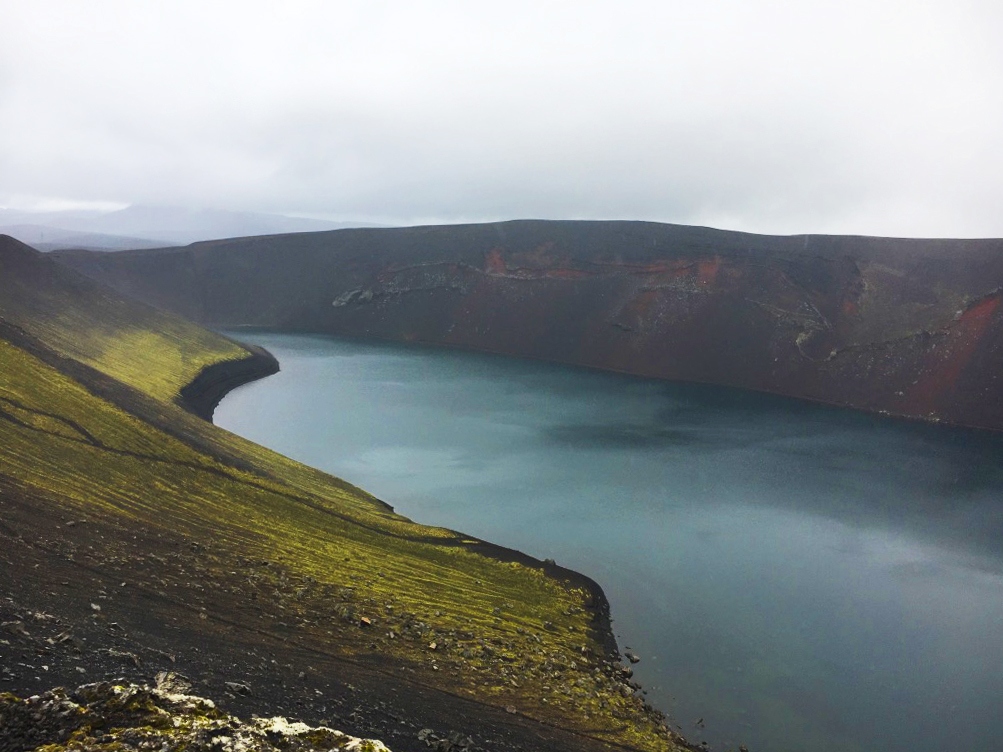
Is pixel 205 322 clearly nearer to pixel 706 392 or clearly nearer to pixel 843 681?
pixel 706 392

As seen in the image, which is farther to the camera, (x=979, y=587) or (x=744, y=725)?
(x=979, y=587)

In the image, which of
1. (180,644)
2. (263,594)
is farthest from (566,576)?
(180,644)

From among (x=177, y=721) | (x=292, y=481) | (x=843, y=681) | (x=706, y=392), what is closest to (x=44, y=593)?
(x=177, y=721)

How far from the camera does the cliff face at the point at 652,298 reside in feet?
174

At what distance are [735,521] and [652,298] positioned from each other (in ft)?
137

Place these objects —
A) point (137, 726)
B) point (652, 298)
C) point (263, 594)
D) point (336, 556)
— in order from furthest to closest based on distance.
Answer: point (652, 298) → point (336, 556) → point (263, 594) → point (137, 726)

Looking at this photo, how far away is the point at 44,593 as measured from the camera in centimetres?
1228

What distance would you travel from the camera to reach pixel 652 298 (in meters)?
68.4

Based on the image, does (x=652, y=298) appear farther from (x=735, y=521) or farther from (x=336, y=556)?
(x=336, y=556)

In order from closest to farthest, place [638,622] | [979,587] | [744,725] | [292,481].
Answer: [744,725]
[638,622]
[979,587]
[292,481]

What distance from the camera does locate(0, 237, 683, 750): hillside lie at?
1184cm

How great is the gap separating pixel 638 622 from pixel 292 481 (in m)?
13.5

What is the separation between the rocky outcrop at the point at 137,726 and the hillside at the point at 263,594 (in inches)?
34.4

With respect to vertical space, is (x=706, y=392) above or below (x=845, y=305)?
below
